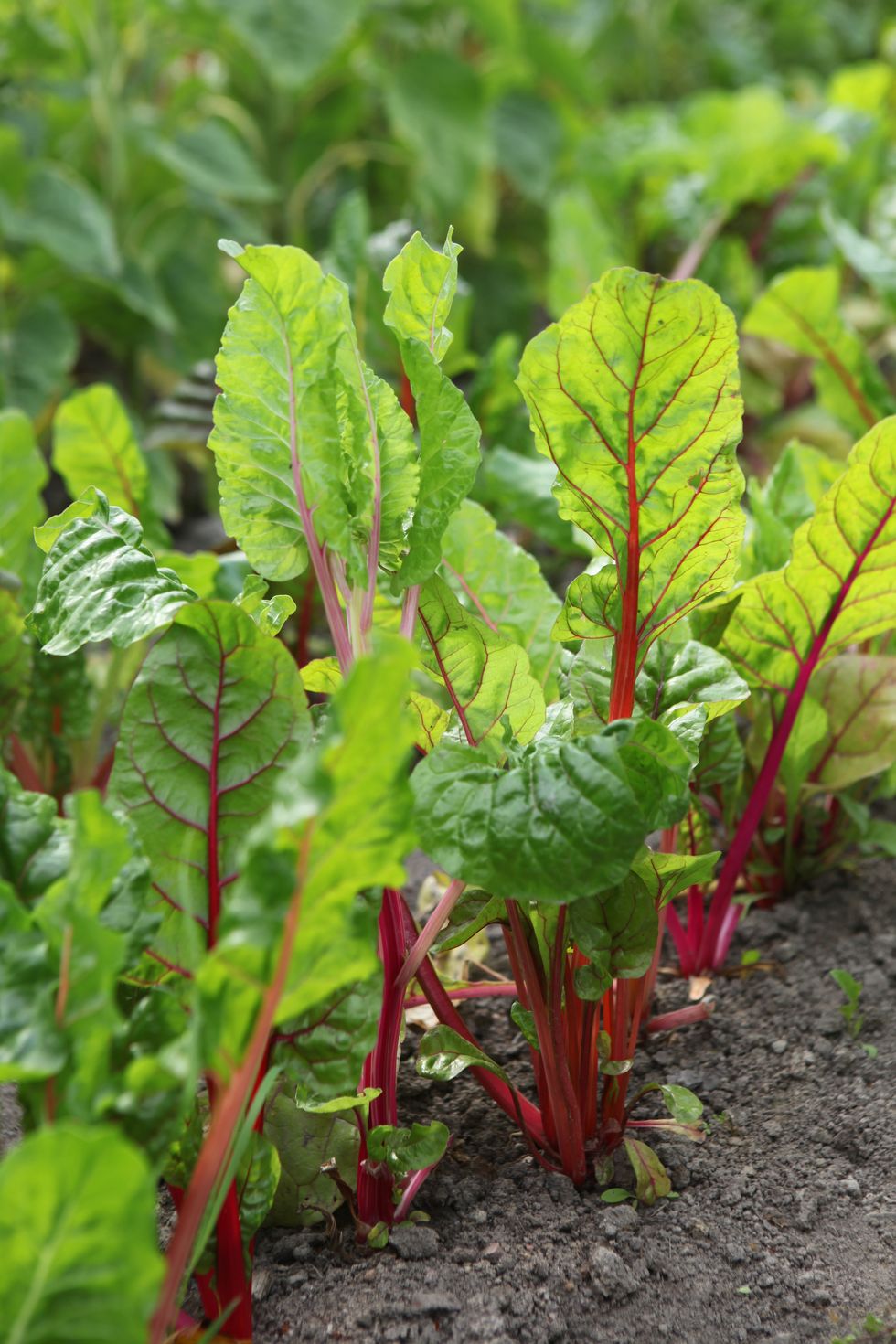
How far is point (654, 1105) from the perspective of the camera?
3.56 feet

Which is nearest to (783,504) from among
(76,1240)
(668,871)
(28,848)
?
(668,871)

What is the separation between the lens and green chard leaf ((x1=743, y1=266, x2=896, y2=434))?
5.56ft

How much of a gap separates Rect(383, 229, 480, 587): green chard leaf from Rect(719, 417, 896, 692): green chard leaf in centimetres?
31

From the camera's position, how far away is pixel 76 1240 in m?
0.59

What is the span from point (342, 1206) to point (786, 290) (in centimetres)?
129

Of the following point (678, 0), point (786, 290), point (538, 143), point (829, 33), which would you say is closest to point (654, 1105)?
point (786, 290)

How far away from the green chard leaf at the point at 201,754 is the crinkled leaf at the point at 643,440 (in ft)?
0.85

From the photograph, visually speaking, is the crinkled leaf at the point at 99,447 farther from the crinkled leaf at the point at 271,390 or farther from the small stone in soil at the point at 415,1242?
the small stone in soil at the point at 415,1242

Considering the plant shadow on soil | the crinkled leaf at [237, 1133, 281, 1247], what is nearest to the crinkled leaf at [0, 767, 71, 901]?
the crinkled leaf at [237, 1133, 281, 1247]

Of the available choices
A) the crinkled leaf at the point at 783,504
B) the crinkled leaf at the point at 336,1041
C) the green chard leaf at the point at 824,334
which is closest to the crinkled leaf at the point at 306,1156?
the crinkled leaf at the point at 336,1041

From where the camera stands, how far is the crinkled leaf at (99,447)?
52.7 inches

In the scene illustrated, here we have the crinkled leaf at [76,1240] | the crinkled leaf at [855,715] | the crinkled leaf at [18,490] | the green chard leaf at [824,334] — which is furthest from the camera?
the green chard leaf at [824,334]

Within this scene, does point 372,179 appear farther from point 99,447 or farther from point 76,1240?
point 76,1240

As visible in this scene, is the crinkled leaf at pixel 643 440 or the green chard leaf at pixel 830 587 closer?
the crinkled leaf at pixel 643 440
